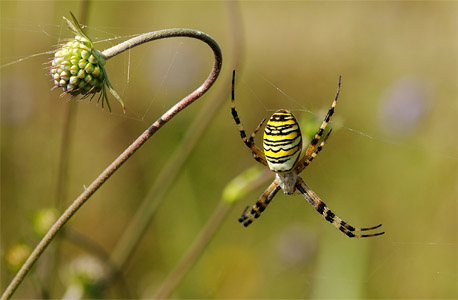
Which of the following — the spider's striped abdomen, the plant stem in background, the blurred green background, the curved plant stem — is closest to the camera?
the curved plant stem

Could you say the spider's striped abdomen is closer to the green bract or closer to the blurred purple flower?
the green bract

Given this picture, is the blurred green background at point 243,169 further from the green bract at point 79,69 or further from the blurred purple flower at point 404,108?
the green bract at point 79,69

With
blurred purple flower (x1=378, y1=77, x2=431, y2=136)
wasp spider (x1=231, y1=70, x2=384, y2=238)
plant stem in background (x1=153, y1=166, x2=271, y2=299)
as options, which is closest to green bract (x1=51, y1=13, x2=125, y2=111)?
wasp spider (x1=231, y1=70, x2=384, y2=238)

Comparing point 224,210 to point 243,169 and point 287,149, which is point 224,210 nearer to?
point 287,149

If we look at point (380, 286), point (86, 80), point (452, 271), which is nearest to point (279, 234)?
point (380, 286)

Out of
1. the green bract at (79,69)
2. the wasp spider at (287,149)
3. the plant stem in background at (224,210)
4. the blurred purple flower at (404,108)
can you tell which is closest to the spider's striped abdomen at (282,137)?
the wasp spider at (287,149)

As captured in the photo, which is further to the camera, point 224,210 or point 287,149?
point 224,210

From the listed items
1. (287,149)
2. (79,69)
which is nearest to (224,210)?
(287,149)
